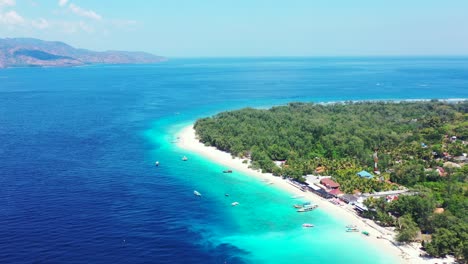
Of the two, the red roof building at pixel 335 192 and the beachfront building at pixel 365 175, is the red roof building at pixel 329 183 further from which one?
the beachfront building at pixel 365 175

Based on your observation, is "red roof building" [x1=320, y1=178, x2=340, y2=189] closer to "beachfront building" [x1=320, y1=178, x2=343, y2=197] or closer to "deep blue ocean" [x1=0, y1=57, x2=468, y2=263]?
"beachfront building" [x1=320, y1=178, x2=343, y2=197]

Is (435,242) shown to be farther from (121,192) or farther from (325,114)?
(325,114)

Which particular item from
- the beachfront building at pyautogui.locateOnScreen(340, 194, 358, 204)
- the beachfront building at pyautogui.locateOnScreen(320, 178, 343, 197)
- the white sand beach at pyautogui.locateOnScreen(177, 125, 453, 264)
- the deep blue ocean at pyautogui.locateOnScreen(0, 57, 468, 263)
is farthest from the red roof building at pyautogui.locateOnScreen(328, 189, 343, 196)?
the deep blue ocean at pyautogui.locateOnScreen(0, 57, 468, 263)

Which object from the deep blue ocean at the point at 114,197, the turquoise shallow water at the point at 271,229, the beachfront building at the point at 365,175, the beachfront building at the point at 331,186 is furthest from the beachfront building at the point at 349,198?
the beachfront building at the point at 365,175

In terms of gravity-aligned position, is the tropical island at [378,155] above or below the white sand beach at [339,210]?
above

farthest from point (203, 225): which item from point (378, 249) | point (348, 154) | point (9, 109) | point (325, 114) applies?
point (9, 109)

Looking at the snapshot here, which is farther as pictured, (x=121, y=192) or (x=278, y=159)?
(x=278, y=159)

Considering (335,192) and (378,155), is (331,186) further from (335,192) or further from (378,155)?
(378,155)
